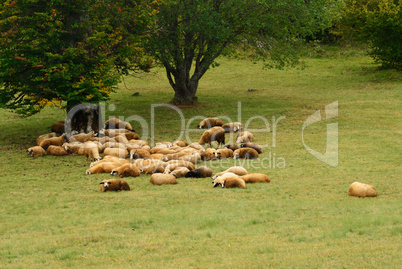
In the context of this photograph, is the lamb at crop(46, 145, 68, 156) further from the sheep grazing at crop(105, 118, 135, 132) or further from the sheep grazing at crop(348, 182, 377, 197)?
the sheep grazing at crop(348, 182, 377, 197)

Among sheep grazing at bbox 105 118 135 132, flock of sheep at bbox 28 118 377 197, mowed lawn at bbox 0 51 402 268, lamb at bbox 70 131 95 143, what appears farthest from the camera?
sheep grazing at bbox 105 118 135 132

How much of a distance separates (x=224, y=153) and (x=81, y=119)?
714cm

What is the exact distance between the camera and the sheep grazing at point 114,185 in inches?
487

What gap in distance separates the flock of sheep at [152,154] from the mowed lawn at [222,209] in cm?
35

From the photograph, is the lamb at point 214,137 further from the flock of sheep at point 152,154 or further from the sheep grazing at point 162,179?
the sheep grazing at point 162,179

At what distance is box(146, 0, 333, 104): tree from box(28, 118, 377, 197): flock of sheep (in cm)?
550

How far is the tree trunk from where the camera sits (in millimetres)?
20020

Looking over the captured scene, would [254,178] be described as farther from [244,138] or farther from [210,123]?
[210,123]

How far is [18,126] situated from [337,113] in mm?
15446

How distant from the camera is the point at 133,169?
13875mm

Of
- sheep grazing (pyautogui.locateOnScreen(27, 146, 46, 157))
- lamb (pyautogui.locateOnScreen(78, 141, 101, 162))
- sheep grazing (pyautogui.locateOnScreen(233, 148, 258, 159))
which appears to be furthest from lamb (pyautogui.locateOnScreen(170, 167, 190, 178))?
sheep grazing (pyautogui.locateOnScreen(27, 146, 46, 157))

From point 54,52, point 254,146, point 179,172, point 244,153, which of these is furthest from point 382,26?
point 179,172

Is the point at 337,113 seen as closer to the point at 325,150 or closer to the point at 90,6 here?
the point at 325,150

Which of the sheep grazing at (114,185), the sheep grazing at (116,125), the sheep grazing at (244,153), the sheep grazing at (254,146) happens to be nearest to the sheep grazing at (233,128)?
the sheep grazing at (254,146)
